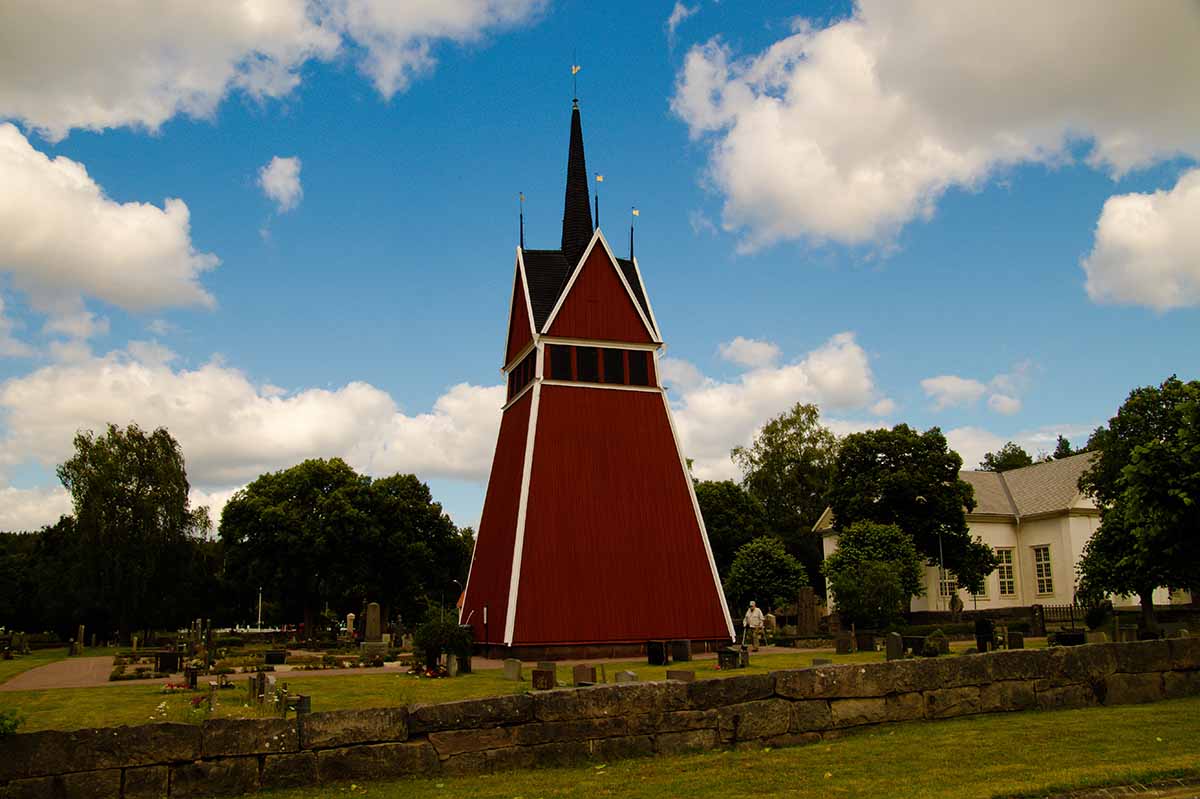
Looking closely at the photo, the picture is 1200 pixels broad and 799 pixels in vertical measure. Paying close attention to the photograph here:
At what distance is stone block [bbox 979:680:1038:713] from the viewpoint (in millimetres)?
12789

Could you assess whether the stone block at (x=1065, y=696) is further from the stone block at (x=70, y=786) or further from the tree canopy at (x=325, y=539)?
the tree canopy at (x=325, y=539)

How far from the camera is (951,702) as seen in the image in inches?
496

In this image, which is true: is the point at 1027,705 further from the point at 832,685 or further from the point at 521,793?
the point at 521,793

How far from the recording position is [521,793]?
366 inches

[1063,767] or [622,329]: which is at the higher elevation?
[622,329]

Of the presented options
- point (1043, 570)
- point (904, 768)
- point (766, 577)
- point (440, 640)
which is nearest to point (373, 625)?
point (440, 640)

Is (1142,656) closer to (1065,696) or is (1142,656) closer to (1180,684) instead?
(1180,684)

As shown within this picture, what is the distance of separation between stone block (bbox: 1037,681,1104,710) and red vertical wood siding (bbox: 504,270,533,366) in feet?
77.9

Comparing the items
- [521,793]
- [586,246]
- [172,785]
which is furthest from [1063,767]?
[586,246]

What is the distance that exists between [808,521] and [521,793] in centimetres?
6119

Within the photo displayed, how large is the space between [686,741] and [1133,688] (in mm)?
7196

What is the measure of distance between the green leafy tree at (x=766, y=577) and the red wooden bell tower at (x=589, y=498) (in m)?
16.2

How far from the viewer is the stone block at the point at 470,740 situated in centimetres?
1039

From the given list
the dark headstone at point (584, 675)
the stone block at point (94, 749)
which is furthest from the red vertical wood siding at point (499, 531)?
the stone block at point (94, 749)
